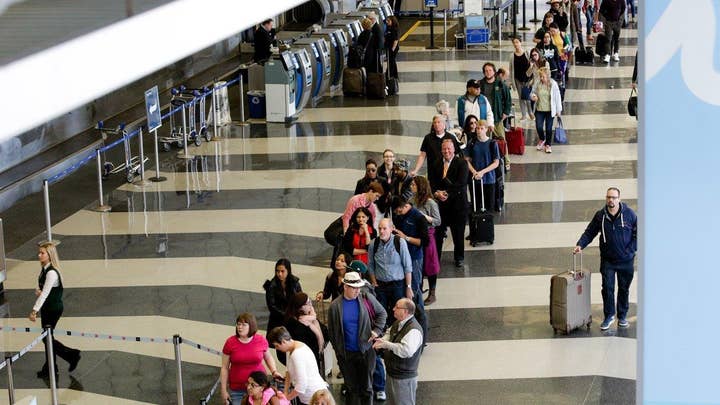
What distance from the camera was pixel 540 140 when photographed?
16.8 metres

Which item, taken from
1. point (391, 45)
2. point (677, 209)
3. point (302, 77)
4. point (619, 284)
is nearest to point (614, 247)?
point (619, 284)

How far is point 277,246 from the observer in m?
12.8

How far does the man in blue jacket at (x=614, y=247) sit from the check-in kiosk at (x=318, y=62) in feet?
33.3

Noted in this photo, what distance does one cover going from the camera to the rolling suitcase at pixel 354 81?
68.6ft

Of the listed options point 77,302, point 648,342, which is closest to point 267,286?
point 77,302

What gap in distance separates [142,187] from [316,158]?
2705mm

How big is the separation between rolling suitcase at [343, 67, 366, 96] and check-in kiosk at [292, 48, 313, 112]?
153cm

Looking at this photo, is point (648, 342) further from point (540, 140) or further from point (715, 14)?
point (540, 140)

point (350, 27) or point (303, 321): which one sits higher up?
point (350, 27)

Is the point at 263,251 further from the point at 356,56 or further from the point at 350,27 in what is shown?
the point at 350,27

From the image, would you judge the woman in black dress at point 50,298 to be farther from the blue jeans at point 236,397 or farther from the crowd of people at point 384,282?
the blue jeans at point 236,397

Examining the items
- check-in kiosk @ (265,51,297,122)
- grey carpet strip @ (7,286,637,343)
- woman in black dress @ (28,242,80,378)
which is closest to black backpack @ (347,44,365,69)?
check-in kiosk @ (265,51,297,122)

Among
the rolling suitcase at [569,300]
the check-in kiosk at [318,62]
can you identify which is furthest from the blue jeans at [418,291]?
the check-in kiosk at [318,62]

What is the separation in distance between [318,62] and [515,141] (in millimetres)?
4834
